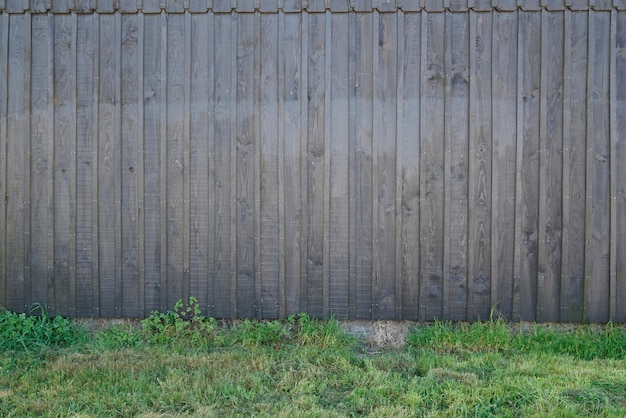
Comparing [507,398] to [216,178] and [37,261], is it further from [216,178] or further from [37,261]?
[37,261]

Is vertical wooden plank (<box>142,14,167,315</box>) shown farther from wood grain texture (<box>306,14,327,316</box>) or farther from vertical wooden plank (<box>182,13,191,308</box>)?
wood grain texture (<box>306,14,327,316</box>)

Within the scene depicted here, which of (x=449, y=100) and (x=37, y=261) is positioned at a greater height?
(x=449, y=100)

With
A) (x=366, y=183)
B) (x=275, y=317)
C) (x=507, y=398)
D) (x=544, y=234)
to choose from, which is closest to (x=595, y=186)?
(x=544, y=234)

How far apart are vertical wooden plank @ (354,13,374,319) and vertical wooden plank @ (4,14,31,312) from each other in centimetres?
267

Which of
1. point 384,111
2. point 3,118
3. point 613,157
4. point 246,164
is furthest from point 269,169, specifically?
point 613,157

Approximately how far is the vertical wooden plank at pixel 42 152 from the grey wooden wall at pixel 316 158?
0.6 inches

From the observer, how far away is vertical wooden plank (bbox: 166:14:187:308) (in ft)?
17.6

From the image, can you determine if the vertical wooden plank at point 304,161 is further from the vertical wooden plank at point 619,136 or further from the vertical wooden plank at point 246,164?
the vertical wooden plank at point 619,136

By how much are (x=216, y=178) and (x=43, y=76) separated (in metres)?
1.64

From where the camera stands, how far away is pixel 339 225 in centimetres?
531

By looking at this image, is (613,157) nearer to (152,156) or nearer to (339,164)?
(339,164)

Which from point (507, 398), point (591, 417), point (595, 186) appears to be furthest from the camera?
point (595, 186)

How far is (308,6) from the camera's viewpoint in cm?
529

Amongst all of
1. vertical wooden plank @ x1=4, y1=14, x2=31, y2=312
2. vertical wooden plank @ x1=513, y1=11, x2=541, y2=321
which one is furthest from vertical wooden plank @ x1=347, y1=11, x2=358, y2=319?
vertical wooden plank @ x1=4, y1=14, x2=31, y2=312
